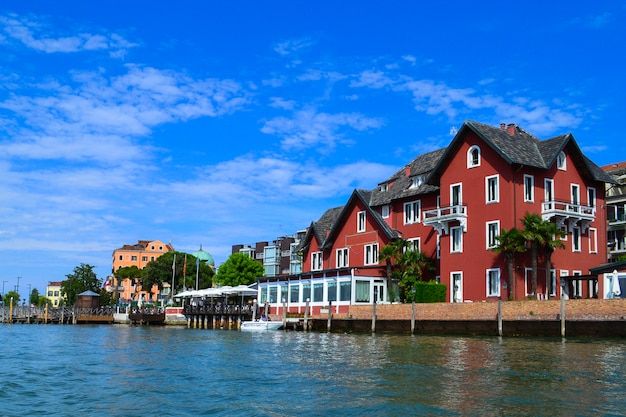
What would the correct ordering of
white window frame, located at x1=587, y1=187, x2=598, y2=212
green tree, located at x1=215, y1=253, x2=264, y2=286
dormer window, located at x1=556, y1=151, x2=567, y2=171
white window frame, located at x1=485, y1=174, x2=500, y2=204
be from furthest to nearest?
green tree, located at x1=215, y1=253, x2=264, y2=286, white window frame, located at x1=587, y1=187, x2=598, y2=212, dormer window, located at x1=556, y1=151, x2=567, y2=171, white window frame, located at x1=485, y1=174, x2=500, y2=204

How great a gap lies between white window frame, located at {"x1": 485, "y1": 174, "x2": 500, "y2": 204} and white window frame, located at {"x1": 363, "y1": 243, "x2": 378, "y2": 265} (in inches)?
573

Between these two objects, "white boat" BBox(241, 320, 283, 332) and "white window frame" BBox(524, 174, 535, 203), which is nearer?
"white window frame" BBox(524, 174, 535, 203)

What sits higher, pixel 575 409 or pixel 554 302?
pixel 554 302

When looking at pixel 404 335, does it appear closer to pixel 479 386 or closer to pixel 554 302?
pixel 554 302

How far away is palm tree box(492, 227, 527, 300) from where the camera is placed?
45.4 metres

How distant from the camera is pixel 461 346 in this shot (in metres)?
33.8

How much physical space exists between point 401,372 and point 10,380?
1314 cm

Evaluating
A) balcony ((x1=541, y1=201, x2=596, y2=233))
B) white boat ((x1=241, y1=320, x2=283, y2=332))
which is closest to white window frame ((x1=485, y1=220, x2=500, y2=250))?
balcony ((x1=541, y1=201, x2=596, y2=233))

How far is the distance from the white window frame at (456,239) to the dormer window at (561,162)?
8499mm

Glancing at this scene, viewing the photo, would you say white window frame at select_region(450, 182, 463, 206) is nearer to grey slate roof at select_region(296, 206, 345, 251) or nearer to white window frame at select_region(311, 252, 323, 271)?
grey slate roof at select_region(296, 206, 345, 251)

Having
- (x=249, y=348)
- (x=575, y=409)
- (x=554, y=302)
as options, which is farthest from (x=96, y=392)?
(x=554, y=302)

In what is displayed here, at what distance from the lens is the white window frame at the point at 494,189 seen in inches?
1938

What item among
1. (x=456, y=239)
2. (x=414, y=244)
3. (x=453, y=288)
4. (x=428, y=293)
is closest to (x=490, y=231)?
(x=456, y=239)

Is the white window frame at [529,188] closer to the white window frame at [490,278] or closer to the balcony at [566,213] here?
the balcony at [566,213]
